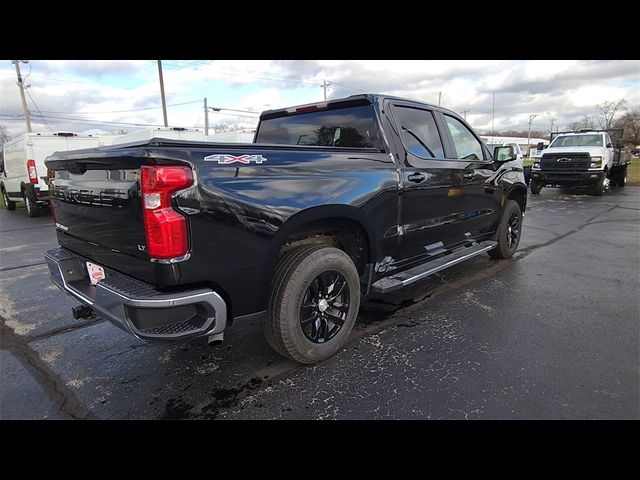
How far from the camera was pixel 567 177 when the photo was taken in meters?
13.5

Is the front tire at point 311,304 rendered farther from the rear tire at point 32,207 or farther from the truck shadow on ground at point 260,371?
the rear tire at point 32,207

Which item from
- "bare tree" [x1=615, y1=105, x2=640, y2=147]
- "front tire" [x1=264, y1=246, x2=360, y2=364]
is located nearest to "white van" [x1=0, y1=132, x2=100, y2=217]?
"front tire" [x1=264, y1=246, x2=360, y2=364]

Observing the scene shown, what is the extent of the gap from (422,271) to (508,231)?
2.53 metres

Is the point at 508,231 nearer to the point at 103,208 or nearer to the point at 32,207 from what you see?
the point at 103,208

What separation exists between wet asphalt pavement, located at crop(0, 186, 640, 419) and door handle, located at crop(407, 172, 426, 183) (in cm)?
129

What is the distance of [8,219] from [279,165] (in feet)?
41.3

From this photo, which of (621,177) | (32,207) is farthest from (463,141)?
(621,177)

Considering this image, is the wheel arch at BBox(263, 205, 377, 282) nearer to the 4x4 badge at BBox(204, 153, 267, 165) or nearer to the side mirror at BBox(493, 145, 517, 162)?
the 4x4 badge at BBox(204, 153, 267, 165)

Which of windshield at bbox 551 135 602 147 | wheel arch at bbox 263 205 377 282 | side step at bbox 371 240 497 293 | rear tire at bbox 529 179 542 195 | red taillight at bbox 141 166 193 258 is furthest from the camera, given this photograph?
rear tire at bbox 529 179 542 195

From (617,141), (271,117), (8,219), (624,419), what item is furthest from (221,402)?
(617,141)

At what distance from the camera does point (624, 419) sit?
91.0 inches

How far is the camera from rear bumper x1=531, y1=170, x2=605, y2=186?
13.1 meters

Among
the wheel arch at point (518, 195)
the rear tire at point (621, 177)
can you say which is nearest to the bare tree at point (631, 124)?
the rear tire at point (621, 177)

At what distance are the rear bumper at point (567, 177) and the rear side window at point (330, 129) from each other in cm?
1270
